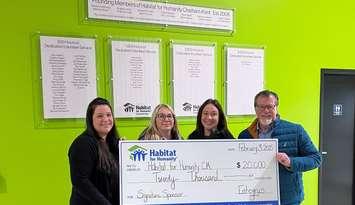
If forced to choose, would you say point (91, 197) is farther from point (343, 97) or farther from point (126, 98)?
point (343, 97)

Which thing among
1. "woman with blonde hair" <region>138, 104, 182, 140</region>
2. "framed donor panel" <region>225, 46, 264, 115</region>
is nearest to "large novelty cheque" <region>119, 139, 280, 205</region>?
"woman with blonde hair" <region>138, 104, 182, 140</region>

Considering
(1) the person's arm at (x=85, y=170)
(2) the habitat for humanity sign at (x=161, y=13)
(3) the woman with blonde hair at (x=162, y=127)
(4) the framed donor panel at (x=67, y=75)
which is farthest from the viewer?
(2) the habitat for humanity sign at (x=161, y=13)

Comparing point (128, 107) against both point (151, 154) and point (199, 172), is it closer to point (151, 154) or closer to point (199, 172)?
point (151, 154)

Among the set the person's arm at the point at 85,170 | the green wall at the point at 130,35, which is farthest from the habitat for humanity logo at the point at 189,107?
the person's arm at the point at 85,170

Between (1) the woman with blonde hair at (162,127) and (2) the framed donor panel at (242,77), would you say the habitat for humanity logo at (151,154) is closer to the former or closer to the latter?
(1) the woman with blonde hair at (162,127)

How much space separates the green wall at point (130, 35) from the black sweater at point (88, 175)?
0.65 m

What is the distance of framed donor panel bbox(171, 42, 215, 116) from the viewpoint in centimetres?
Answer: 317

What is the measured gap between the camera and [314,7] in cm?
386

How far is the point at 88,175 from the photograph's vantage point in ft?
7.02

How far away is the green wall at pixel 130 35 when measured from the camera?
8.52 ft

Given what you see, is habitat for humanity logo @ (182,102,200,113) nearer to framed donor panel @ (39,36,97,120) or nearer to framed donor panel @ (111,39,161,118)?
framed donor panel @ (111,39,161,118)

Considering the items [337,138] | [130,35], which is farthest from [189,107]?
[337,138]

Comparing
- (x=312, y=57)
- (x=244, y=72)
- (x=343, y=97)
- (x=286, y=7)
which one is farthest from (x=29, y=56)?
(x=343, y=97)

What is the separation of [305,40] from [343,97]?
0.91 m
